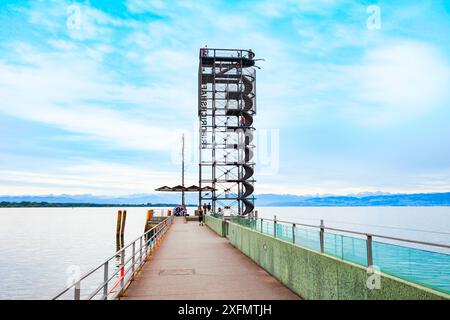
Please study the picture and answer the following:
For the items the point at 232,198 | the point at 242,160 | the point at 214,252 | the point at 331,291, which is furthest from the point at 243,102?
the point at 331,291

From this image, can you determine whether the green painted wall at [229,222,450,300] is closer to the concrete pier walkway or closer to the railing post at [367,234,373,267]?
the railing post at [367,234,373,267]

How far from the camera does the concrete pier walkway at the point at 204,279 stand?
1026 cm

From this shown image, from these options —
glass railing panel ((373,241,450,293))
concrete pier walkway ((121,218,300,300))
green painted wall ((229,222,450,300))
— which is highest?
glass railing panel ((373,241,450,293))

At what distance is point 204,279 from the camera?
12.4 m

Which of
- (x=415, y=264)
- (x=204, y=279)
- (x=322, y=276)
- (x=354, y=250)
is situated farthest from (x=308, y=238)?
(x=415, y=264)

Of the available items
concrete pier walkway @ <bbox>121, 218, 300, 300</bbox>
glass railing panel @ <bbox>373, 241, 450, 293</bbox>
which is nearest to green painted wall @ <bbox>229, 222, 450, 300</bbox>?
glass railing panel @ <bbox>373, 241, 450, 293</bbox>

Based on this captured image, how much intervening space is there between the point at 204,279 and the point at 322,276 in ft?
15.0

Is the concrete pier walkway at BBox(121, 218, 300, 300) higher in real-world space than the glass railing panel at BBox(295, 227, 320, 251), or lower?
lower

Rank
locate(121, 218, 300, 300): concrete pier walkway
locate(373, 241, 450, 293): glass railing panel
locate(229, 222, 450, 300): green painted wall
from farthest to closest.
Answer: locate(121, 218, 300, 300): concrete pier walkway → locate(229, 222, 450, 300): green painted wall → locate(373, 241, 450, 293): glass railing panel

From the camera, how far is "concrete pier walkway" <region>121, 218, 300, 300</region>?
10.3 m

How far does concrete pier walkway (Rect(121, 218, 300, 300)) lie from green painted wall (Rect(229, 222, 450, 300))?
37 cm

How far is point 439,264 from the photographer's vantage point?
222 inches
